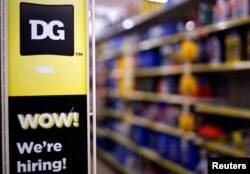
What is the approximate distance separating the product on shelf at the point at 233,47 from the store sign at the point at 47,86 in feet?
5.21

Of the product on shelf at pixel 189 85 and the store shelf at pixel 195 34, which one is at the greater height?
the store shelf at pixel 195 34

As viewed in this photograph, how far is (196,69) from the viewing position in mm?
3129

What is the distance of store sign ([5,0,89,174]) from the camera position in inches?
52.2

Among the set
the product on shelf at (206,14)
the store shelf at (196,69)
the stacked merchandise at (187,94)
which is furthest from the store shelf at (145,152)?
the product on shelf at (206,14)

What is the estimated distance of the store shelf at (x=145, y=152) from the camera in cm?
344

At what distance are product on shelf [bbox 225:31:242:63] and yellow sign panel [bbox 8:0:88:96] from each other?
159cm

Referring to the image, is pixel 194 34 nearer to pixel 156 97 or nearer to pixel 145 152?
pixel 156 97

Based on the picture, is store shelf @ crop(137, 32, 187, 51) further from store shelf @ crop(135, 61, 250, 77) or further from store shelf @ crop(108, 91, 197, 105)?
store shelf @ crop(108, 91, 197, 105)

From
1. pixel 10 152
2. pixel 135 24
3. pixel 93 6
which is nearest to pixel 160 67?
pixel 135 24

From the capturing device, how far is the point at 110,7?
20.7 feet

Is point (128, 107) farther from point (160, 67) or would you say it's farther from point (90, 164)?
point (90, 164)

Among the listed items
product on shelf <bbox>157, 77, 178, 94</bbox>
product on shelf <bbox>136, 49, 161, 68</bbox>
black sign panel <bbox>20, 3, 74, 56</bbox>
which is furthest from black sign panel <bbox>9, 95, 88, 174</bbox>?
product on shelf <bbox>136, 49, 161, 68</bbox>

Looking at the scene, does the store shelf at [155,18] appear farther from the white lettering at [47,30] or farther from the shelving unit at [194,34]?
the white lettering at [47,30]

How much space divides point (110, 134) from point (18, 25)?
4.59 meters
